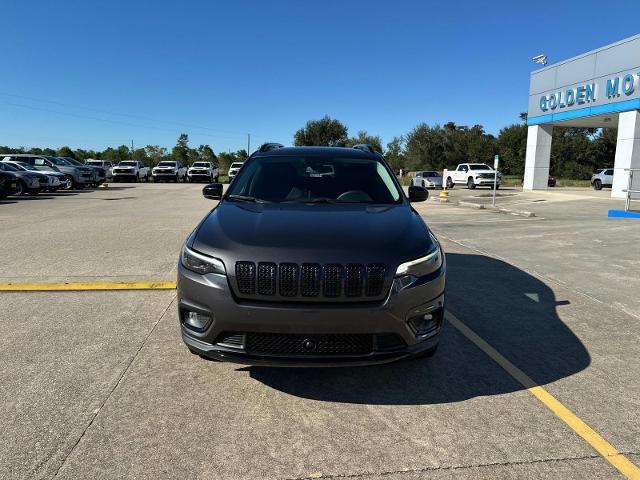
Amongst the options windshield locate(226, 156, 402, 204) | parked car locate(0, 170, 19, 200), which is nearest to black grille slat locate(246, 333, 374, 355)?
windshield locate(226, 156, 402, 204)

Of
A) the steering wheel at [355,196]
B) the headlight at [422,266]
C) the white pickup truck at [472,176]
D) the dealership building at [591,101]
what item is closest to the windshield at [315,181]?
the steering wheel at [355,196]

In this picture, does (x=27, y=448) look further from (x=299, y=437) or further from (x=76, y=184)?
(x=76, y=184)

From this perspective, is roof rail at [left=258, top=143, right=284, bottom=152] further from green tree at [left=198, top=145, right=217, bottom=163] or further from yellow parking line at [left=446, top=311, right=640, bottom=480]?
green tree at [left=198, top=145, right=217, bottom=163]

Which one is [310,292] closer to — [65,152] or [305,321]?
[305,321]

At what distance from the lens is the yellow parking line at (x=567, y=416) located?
8.45 feet

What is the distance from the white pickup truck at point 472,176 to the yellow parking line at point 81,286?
103 ft

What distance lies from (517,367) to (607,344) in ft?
3.87

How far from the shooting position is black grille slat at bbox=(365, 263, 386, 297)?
2973 mm

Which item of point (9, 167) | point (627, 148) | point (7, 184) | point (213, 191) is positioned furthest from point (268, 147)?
point (627, 148)

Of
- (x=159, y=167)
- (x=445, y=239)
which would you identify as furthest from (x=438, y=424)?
(x=159, y=167)

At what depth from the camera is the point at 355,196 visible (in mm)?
4395

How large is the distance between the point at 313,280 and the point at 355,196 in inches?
64.5

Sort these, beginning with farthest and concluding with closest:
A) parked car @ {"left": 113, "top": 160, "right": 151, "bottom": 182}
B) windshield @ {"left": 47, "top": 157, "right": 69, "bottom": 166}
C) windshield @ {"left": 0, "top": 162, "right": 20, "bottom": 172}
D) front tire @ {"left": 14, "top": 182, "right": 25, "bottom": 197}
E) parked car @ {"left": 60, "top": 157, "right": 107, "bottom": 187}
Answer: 1. parked car @ {"left": 113, "top": 160, "right": 151, "bottom": 182}
2. parked car @ {"left": 60, "top": 157, "right": 107, "bottom": 187}
3. windshield @ {"left": 47, "top": 157, "right": 69, "bottom": 166}
4. windshield @ {"left": 0, "top": 162, "right": 20, "bottom": 172}
5. front tire @ {"left": 14, "top": 182, "right": 25, "bottom": 197}

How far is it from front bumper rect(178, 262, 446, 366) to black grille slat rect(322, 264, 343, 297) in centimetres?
8
